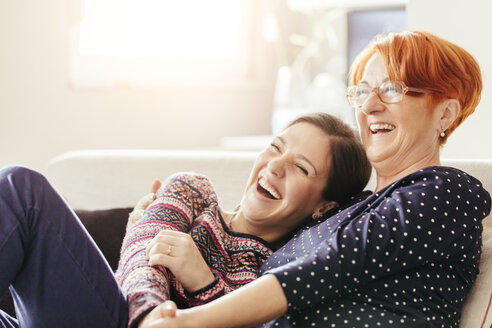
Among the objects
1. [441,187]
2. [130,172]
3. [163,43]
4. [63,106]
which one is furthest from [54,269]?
[163,43]

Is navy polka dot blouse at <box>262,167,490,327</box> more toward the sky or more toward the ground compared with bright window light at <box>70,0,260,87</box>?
more toward the ground

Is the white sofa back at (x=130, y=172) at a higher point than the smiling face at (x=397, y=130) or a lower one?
lower

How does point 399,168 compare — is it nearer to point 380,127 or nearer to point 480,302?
point 380,127

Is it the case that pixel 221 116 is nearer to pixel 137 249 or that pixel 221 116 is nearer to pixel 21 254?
pixel 137 249

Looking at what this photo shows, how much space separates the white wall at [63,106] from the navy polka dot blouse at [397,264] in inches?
81.4

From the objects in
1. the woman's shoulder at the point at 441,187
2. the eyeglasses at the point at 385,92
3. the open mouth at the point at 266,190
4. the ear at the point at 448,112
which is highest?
the eyeglasses at the point at 385,92

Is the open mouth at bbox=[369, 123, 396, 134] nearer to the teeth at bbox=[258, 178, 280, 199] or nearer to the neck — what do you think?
the neck

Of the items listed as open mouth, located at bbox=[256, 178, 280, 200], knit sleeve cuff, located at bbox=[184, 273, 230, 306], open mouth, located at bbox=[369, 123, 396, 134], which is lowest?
knit sleeve cuff, located at bbox=[184, 273, 230, 306]

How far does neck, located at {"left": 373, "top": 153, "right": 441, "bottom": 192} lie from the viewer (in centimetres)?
141

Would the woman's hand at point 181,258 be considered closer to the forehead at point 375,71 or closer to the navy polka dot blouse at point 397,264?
the navy polka dot blouse at point 397,264

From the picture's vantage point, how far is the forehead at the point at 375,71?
1.42 metres

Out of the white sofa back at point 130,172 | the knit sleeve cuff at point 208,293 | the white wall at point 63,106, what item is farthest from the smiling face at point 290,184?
the white wall at point 63,106

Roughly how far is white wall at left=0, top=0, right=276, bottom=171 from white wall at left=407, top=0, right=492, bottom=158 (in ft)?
5.38

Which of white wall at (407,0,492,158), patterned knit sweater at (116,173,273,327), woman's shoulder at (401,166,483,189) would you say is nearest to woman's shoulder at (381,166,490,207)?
woman's shoulder at (401,166,483,189)
